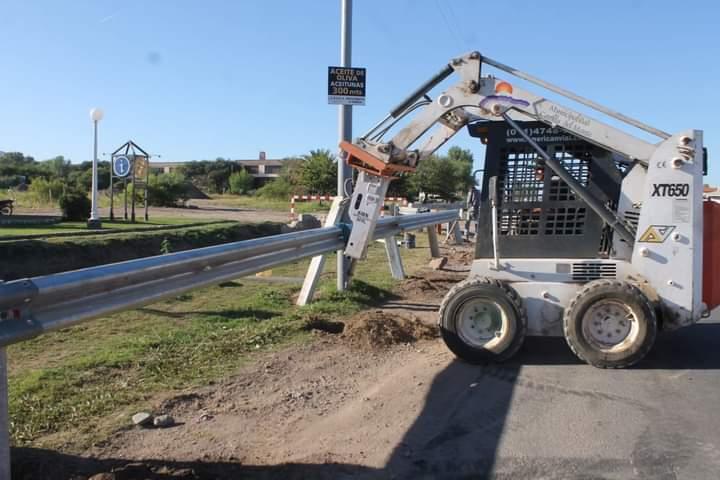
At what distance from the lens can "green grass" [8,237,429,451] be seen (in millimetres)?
4617

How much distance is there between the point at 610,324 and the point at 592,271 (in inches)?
22.4

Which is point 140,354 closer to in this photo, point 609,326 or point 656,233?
point 609,326

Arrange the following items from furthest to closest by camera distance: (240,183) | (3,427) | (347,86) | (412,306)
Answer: (240,183) < (347,86) < (412,306) < (3,427)

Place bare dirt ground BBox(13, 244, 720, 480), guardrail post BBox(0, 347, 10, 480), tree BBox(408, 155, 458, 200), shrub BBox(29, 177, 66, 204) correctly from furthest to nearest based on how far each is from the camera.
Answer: tree BBox(408, 155, 458, 200) < shrub BBox(29, 177, 66, 204) < bare dirt ground BBox(13, 244, 720, 480) < guardrail post BBox(0, 347, 10, 480)

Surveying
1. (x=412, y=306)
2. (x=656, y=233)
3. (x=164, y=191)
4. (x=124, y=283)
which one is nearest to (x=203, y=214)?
(x=164, y=191)

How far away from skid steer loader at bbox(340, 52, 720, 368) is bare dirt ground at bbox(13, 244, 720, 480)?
0.41 meters

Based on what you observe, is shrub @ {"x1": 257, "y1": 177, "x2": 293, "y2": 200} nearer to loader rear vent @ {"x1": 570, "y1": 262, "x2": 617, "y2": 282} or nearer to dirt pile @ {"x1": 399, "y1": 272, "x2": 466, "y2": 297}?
dirt pile @ {"x1": 399, "y1": 272, "x2": 466, "y2": 297}

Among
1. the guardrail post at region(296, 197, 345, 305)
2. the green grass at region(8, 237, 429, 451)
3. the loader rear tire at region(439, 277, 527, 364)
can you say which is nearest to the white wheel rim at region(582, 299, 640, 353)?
the loader rear tire at region(439, 277, 527, 364)

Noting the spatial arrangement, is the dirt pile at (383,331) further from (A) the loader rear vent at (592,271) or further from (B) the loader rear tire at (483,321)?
(A) the loader rear vent at (592,271)

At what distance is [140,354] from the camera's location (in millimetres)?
6246

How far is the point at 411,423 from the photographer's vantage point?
4.77 metres

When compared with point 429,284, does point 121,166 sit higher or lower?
higher

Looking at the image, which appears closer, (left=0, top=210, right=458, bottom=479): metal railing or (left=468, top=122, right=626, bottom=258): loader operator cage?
(left=0, top=210, right=458, bottom=479): metal railing

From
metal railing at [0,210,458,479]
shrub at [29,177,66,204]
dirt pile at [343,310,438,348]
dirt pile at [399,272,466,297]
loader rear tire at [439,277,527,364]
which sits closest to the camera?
metal railing at [0,210,458,479]
